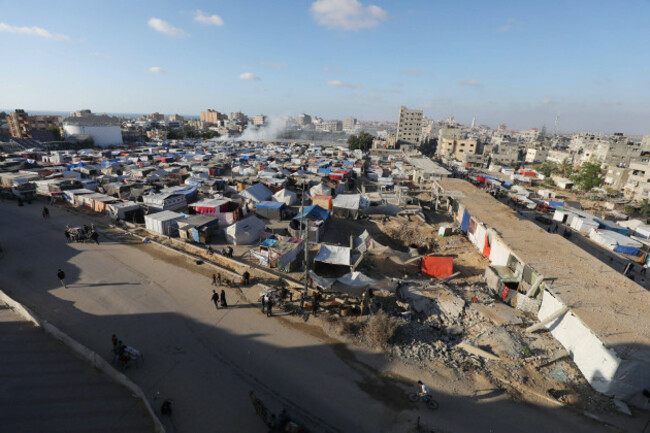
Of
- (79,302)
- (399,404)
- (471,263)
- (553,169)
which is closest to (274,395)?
(399,404)

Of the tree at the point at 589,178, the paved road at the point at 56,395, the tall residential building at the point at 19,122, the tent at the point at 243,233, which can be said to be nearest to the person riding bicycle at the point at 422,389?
the paved road at the point at 56,395

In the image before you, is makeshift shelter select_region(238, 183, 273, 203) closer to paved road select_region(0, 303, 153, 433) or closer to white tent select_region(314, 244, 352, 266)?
white tent select_region(314, 244, 352, 266)

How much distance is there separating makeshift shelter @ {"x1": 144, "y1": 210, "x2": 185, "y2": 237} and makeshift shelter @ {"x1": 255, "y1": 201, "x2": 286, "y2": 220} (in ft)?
19.7

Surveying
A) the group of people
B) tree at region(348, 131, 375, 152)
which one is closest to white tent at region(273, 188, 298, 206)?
the group of people

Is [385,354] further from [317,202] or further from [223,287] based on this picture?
[317,202]

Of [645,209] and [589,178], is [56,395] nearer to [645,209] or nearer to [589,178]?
[645,209]

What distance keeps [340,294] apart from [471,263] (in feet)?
31.2

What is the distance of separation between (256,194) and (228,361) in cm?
1920

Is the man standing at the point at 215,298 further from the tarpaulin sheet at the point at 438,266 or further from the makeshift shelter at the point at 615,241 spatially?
the makeshift shelter at the point at 615,241

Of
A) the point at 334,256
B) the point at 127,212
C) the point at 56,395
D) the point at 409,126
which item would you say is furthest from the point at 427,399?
the point at 409,126

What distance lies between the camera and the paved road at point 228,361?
7887 mm

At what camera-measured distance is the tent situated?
18578mm

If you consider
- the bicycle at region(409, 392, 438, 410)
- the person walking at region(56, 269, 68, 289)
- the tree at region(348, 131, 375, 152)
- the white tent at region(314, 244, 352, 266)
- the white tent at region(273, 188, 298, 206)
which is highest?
the tree at region(348, 131, 375, 152)

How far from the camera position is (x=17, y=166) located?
37.8 meters
